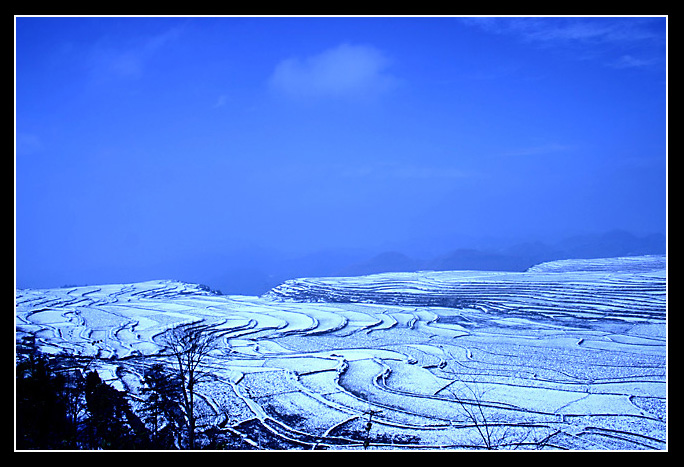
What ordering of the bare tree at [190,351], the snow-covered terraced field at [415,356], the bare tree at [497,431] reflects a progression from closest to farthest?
the bare tree at [497,431], the snow-covered terraced field at [415,356], the bare tree at [190,351]

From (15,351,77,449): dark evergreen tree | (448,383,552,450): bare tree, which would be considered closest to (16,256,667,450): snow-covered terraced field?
(448,383,552,450): bare tree

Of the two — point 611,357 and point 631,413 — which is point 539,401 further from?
point 611,357

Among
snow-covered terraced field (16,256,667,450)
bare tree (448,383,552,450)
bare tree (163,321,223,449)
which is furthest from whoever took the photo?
bare tree (163,321,223,449)

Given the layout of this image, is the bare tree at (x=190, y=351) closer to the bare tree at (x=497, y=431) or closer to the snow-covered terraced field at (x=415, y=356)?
the snow-covered terraced field at (x=415, y=356)

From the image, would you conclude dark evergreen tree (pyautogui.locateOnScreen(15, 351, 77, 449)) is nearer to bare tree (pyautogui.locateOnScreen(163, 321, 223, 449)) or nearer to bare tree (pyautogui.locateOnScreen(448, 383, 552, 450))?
bare tree (pyautogui.locateOnScreen(163, 321, 223, 449))

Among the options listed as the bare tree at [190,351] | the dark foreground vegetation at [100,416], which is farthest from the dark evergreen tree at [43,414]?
the bare tree at [190,351]

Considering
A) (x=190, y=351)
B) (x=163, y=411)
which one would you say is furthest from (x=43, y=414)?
(x=190, y=351)
